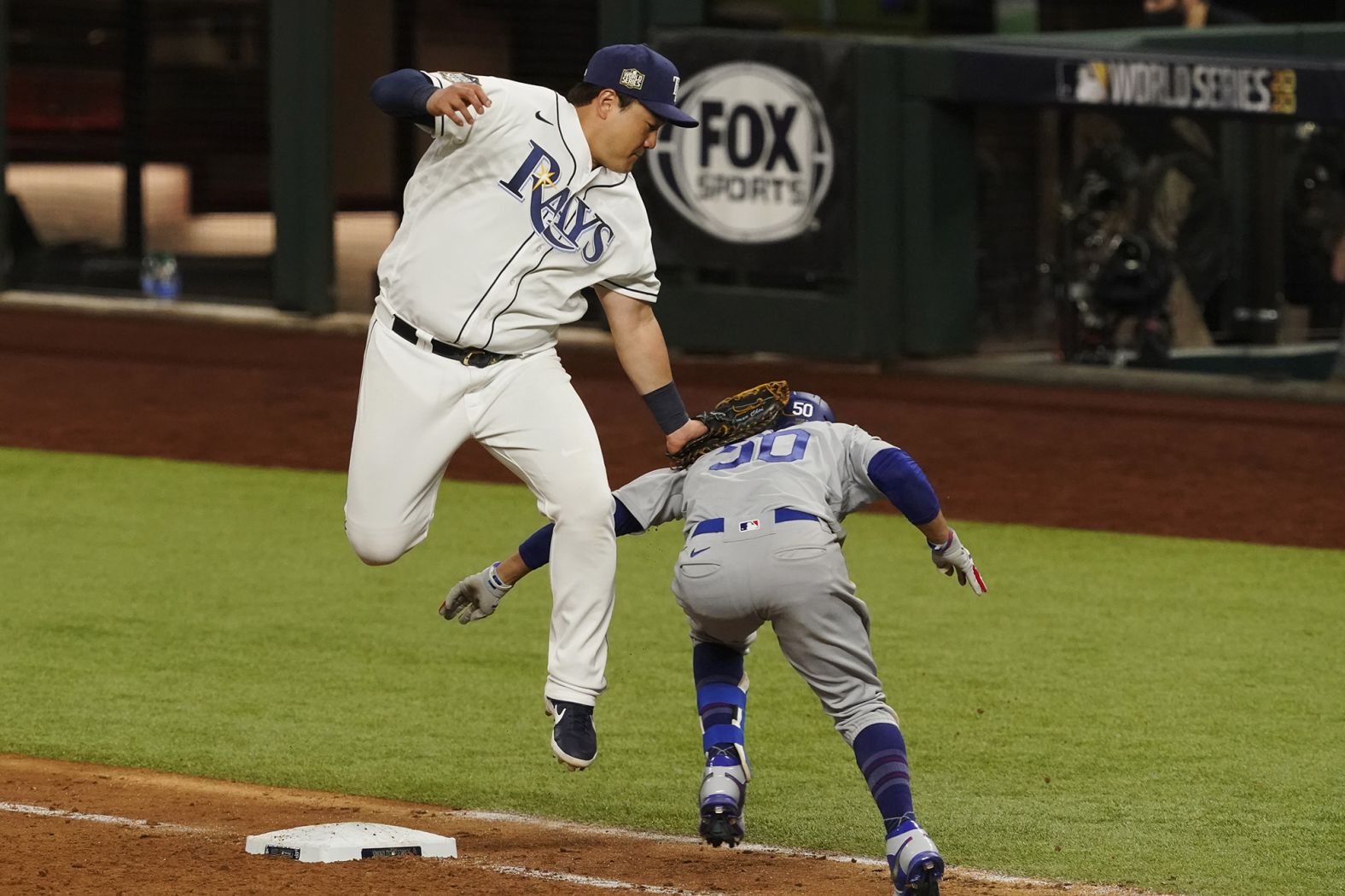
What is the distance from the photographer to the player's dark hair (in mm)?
4941

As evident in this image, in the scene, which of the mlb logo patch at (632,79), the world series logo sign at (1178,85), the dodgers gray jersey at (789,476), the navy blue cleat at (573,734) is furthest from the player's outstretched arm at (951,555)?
the world series logo sign at (1178,85)

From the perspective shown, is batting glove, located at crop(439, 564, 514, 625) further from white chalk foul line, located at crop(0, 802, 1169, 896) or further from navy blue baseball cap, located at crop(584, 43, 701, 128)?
navy blue baseball cap, located at crop(584, 43, 701, 128)

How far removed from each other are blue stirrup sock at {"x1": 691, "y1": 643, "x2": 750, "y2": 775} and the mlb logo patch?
1.27 metres

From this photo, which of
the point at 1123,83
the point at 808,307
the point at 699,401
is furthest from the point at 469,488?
the point at 1123,83

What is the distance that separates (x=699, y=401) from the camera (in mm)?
11516

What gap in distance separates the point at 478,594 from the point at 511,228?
0.83m

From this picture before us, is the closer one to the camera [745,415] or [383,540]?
[745,415]

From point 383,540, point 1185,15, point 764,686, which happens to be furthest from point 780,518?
point 1185,15

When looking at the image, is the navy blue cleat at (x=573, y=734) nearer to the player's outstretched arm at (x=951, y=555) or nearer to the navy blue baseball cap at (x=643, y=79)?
the player's outstretched arm at (x=951, y=555)

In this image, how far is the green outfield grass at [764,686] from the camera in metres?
5.18

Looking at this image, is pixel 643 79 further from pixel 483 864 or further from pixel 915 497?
pixel 483 864

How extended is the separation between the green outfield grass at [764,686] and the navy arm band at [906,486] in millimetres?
863

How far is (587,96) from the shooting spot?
16.5 ft

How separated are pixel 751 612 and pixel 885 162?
840cm
